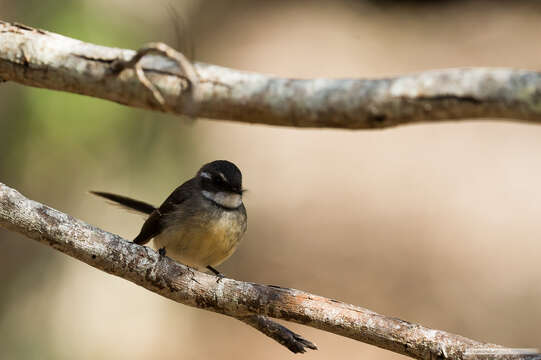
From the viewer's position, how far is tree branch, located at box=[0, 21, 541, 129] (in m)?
2.65

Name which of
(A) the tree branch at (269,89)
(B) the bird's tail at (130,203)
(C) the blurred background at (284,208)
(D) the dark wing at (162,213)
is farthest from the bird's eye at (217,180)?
(C) the blurred background at (284,208)

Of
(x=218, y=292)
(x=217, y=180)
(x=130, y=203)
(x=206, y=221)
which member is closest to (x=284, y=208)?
(x=130, y=203)

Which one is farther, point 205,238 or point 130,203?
point 130,203

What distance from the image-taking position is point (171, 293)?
3742 millimetres

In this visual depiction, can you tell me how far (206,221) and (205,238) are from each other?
13cm

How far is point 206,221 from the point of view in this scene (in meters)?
4.98

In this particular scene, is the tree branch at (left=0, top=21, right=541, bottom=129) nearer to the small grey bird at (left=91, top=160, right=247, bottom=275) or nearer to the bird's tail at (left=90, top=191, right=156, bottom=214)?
the small grey bird at (left=91, top=160, right=247, bottom=275)

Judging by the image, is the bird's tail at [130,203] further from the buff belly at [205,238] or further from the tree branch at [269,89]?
the tree branch at [269,89]

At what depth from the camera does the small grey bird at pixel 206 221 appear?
16.3 ft

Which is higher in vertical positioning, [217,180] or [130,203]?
→ [217,180]

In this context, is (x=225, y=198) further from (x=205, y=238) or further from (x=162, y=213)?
(x=162, y=213)

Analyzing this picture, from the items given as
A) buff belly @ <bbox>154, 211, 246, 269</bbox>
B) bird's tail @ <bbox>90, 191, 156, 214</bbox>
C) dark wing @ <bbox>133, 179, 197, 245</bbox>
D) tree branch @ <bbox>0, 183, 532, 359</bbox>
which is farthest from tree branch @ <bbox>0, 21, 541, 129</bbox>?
bird's tail @ <bbox>90, 191, 156, 214</bbox>

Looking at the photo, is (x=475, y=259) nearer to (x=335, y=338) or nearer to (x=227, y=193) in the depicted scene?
(x=335, y=338)

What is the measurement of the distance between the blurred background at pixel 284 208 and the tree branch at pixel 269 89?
13.7 feet
